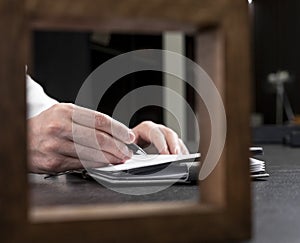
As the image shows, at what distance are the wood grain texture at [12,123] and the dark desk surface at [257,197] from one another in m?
0.10

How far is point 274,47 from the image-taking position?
5508 millimetres

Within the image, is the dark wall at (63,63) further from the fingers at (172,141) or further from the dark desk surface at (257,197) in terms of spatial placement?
the dark desk surface at (257,197)

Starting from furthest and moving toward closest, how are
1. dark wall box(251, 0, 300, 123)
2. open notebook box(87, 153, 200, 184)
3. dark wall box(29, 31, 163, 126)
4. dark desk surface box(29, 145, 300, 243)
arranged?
1. dark wall box(251, 0, 300, 123)
2. dark wall box(29, 31, 163, 126)
3. open notebook box(87, 153, 200, 184)
4. dark desk surface box(29, 145, 300, 243)

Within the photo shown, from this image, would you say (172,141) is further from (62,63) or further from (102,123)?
(62,63)

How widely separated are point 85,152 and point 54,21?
502mm

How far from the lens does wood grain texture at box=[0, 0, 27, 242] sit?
0.33m

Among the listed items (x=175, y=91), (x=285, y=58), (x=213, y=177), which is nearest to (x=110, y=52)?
(x=175, y=91)

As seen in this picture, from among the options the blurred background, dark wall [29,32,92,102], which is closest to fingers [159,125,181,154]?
the blurred background

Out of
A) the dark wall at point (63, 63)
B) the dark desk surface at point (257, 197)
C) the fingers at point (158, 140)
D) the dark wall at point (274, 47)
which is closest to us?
the dark desk surface at point (257, 197)

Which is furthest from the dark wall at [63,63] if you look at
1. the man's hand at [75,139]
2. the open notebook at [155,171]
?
the open notebook at [155,171]

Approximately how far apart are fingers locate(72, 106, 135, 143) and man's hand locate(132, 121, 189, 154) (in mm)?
257

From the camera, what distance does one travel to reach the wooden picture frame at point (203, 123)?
329mm

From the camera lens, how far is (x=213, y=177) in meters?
0.39

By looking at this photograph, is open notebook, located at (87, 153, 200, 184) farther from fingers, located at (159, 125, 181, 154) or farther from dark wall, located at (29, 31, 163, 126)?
dark wall, located at (29, 31, 163, 126)
